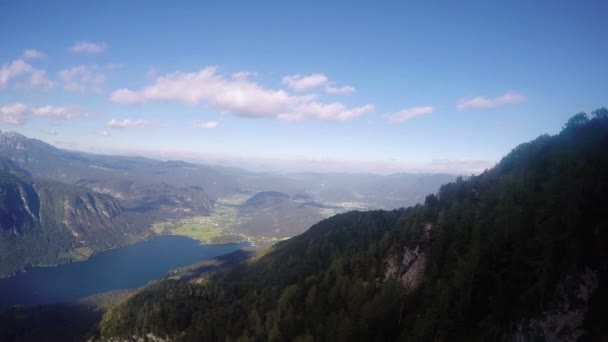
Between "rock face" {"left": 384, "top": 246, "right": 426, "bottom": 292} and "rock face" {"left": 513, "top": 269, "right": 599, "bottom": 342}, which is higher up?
"rock face" {"left": 513, "top": 269, "right": 599, "bottom": 342}

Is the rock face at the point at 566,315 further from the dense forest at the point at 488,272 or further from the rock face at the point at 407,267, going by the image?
the rock face at the point at 407,267

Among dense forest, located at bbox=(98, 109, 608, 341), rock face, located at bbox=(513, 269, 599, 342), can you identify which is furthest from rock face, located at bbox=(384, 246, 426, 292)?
rock face, located at bbox=(513, 269, 599, 342)

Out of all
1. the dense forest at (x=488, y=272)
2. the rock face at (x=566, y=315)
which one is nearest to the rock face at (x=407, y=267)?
the dense forest at (x=488, y=272)

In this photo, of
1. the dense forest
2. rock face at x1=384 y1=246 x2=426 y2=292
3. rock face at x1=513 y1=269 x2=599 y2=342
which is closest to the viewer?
rock face at x1=513 y1=269 x2=599 y2=342

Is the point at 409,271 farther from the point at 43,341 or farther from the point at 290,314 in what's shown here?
the point at 43,341

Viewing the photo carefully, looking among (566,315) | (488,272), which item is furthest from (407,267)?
(566,315)

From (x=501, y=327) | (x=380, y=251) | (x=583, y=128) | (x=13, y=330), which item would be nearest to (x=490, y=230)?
(x=501, y=327)

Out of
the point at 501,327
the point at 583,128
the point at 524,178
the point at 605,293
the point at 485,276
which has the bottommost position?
the point at 501,327

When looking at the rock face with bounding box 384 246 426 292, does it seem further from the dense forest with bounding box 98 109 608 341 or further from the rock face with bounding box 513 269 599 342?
the rock face with bounding box 513 269 599 342

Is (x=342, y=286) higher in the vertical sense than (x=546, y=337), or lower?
lower
